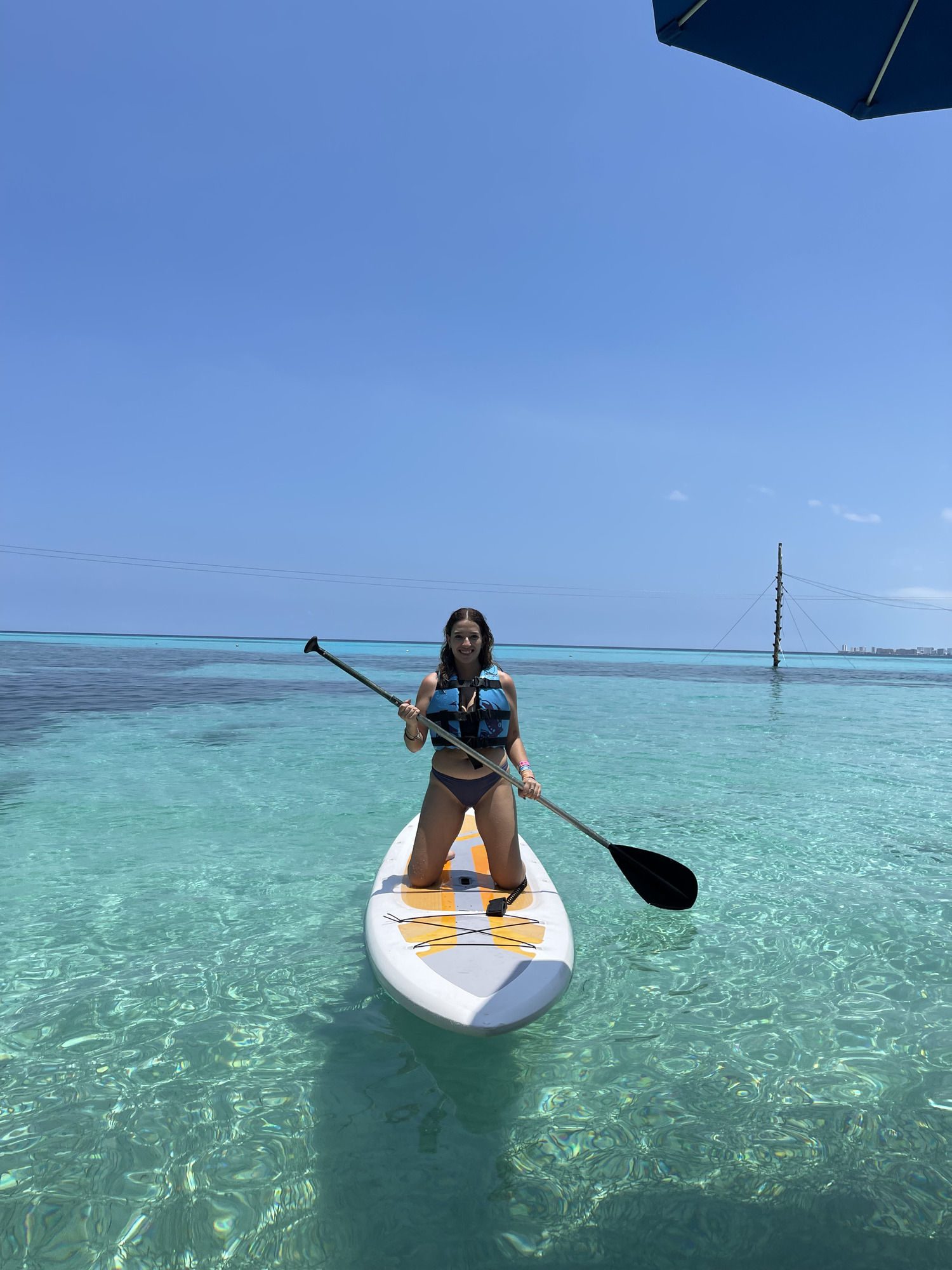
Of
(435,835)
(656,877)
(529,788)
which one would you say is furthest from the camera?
(656,877)

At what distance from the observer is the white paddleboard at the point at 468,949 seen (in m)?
3.36

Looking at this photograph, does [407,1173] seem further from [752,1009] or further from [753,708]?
[753,708]

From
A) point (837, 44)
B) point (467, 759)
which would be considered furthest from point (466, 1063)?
point (837, 44)

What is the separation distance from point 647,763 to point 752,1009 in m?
8.78

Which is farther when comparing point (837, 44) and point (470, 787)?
point (470, 787)

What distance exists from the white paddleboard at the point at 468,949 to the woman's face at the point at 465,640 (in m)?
1.62

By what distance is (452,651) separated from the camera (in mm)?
4980

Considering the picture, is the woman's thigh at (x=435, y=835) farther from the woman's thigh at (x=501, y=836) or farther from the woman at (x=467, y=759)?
the woman's thigh at (x=501, y=836)

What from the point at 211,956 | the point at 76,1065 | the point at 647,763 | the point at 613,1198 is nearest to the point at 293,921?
the point at 211,956

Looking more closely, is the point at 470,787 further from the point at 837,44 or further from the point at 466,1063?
the point at 837,44

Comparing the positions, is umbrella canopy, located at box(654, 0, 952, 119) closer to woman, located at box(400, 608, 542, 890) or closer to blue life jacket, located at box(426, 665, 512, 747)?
woman, located at box(400, 608, 542, 890)

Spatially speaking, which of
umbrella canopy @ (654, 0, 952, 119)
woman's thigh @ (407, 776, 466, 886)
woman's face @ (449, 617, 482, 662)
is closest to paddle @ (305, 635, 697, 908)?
woman's thigh @ (407, 776, 466, 886)

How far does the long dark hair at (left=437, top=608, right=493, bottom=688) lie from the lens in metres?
4.96

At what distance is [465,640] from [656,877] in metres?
2.20
